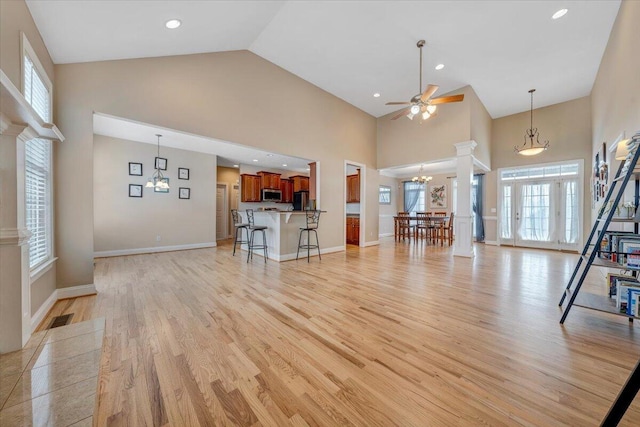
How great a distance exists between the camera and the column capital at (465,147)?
17.4ft

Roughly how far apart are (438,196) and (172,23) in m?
9.71

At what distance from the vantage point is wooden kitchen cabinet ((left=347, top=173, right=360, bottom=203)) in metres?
7.23

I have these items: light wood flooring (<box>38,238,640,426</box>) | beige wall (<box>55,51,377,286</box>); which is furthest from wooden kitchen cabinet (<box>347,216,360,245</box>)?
light wood flooring (<box>38,238,640,426</box>)

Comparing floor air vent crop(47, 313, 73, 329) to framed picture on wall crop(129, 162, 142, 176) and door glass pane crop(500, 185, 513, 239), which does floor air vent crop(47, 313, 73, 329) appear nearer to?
framed picture on wall crop(129, 162, 142, 176)

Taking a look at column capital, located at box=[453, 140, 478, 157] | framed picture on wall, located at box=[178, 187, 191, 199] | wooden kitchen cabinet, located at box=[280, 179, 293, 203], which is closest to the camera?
column capital, located at box=[453, 140, 478, 157]

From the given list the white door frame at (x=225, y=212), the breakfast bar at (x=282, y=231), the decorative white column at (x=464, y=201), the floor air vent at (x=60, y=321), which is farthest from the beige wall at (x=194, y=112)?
the white door frame at (x=225, y=212)

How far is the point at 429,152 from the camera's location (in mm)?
6012

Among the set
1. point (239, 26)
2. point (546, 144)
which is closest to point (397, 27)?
point (239, 26)

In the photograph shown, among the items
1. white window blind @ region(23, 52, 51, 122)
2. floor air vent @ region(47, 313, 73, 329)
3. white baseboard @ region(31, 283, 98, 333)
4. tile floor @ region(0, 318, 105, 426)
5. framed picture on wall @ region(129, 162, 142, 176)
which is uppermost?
white window blind @ region(23, 52, 51, 122)

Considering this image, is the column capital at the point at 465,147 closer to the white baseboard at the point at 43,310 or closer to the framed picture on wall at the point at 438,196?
the framed picture on wall at the point at 438,196

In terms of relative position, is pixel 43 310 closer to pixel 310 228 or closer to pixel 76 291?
pixel 76 291

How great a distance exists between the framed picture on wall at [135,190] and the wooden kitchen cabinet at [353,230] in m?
5.64

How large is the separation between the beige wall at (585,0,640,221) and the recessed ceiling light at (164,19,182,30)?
509 cm

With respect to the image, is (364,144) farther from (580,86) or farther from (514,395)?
(514,395)
